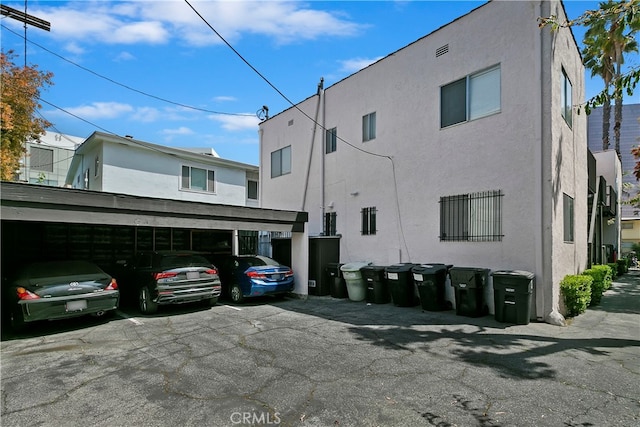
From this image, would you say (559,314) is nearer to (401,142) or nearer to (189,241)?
(401,142)

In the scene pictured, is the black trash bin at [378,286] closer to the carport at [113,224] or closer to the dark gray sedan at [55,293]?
the carport at [113,224]

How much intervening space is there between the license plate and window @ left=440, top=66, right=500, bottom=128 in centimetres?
945

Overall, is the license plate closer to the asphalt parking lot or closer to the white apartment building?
the asphalt parking lot

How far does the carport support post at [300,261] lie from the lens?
11391 millimetres

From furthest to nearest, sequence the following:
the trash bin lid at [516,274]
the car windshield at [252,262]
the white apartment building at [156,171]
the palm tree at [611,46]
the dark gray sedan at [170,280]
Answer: the white apartment building at [156,171], the car windshield at [252,262], the dark gray sedan at [170,280], the trash bin lid at [516,274], the palm tree at [611,46]

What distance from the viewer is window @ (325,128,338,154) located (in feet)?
43.6

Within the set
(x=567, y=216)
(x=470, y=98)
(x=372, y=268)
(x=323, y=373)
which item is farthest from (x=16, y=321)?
(x=567, y=216)

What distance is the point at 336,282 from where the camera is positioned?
36.7 ft

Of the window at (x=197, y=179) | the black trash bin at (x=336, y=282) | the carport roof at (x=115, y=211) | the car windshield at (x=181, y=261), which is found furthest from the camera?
the window at (x=197, y=179)

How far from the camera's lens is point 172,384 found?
4.47 meters

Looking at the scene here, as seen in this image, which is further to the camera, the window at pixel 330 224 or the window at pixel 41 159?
the window at pixel 41 159

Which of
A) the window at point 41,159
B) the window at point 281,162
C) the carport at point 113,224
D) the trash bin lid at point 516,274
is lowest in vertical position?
the trash bin lid at point 516,274

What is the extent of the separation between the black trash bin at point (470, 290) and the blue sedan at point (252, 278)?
4.85 meters

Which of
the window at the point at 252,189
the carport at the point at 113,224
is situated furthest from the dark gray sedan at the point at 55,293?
the window at the point at 252,189
